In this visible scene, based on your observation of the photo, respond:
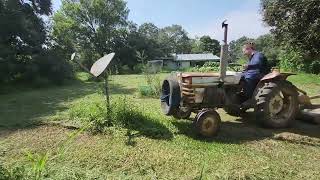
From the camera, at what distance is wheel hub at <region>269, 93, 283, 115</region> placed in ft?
→ 25.5

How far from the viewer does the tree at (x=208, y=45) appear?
3140 inches

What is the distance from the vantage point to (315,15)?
1709 cm

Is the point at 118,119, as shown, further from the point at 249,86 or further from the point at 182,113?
the point at 249,86

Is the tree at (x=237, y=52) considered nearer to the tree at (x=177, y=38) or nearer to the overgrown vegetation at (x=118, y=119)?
the overgrown vegetation at (x=118, y=119)

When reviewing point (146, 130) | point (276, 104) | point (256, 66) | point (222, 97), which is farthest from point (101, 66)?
point (276, 104)

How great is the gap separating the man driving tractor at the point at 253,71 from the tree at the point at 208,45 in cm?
7156

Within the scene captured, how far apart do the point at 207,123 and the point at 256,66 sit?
179 centimetres

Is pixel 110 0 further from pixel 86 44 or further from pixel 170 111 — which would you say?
pixel 170 111

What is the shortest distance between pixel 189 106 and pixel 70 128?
239cm

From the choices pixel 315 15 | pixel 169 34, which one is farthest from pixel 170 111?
pixel 169 34

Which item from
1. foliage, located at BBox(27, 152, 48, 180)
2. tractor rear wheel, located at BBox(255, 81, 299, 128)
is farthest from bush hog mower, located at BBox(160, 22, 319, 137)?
foliage, located at BBox(27, 152, 48, 180)

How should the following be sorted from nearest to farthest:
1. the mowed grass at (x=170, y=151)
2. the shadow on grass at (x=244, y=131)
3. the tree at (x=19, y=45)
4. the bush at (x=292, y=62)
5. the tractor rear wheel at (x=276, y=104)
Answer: the mowed grass at (x=170, y=151), the shadow on grass at (x=244, y=131), the tractor rear wheel at (x=276, y=104), the tree at (x=19, y=45), the bush at (x=292, y=62)

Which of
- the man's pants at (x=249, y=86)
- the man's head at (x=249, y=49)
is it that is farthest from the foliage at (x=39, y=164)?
the man's head at (x=249, y=49)

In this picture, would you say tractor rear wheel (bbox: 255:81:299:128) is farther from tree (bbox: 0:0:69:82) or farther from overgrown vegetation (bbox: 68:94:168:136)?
tree (bbox: 0:0:69:82)
